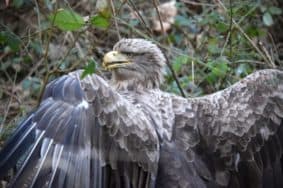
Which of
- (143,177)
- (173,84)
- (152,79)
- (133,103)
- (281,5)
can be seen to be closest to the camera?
(143,177)

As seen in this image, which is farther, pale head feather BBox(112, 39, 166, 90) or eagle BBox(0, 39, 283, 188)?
pale head feather BBox(112, 39, 166, 90)

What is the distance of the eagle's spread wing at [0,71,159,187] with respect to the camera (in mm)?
6016

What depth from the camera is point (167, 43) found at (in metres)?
9.34

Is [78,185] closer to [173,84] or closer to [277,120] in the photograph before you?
[277,120]

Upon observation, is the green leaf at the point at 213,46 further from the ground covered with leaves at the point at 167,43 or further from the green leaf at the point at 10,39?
the green leaf at the point at 10,39

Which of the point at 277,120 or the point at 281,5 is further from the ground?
the point at 281,5

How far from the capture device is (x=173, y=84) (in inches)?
335

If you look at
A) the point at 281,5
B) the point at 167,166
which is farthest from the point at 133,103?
the point at 281,5

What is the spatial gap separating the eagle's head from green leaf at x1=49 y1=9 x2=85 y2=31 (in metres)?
1.10

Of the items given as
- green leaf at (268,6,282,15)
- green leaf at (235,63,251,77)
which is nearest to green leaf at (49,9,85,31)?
green leaf at (235,63,251,77)

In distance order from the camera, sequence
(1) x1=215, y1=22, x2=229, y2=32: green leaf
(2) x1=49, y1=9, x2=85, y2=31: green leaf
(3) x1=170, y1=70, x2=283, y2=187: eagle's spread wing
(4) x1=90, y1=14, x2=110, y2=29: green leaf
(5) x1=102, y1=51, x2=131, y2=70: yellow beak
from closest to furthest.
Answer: (2) x1=49, y1=9, x2=85, y2=31: green leaf → (4) x1=90, y1=14, x2=110, y2=29: green leaf → (3) x1=170, y1=70, x2=283, y2=187: eagle's spread wing → (5) x1=102, y1=51, x2=131, y2=70: yellow beak → (1) x1=215, y1=22, x2=229, y2=32: green leaf

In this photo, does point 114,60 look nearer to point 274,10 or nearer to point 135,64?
point 135,64

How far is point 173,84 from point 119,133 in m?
2.37

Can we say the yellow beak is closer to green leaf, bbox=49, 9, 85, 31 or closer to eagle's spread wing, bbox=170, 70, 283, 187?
eagle's spread wing, bbox=170, 70, 283, 187
